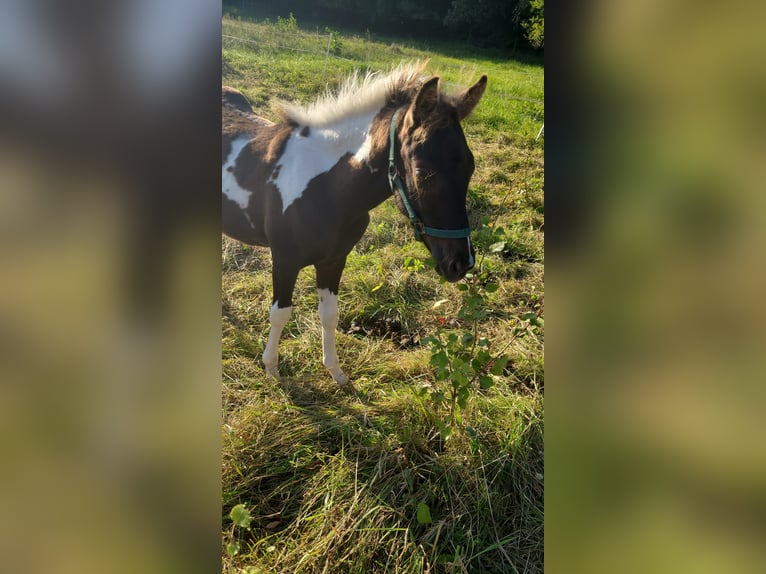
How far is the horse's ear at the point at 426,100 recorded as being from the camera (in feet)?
5.53

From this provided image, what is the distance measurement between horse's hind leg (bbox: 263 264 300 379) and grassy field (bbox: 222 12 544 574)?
0.28 ft

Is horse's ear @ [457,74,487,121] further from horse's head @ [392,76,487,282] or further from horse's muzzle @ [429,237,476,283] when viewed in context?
horse's muzzle @ [429,237,476,283]

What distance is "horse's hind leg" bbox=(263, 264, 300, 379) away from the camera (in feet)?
7.50

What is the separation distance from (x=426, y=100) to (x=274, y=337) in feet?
4.59

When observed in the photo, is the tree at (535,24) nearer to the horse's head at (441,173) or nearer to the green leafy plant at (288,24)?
the horse's head at (441,173)

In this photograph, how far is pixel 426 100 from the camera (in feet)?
5.72

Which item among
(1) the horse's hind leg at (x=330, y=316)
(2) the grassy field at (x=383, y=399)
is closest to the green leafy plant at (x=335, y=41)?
(2) the grassy field at (x=383, y=399)

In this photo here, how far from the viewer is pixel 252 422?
2.03 meters
